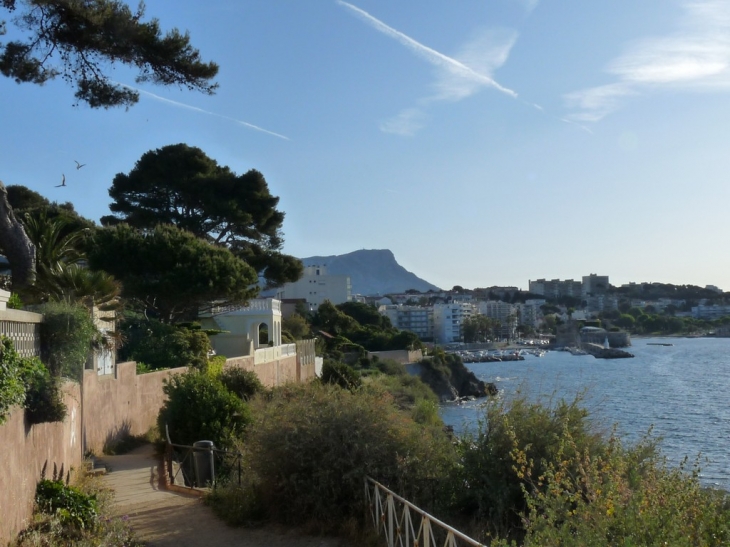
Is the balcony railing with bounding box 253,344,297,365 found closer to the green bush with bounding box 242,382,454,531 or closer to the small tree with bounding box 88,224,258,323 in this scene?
the small tree with bounding box 88,224,258,323

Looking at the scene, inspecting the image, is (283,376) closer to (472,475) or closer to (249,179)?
(249,179)

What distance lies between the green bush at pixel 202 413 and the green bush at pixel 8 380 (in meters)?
8.73

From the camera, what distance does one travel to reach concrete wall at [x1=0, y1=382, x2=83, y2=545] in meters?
8.05

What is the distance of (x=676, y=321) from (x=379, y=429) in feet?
595

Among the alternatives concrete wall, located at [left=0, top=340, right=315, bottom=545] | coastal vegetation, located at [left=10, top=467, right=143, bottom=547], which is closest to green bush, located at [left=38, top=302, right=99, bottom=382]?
concrete wall, located at [left=0, top=340, right=315, bottom=545]

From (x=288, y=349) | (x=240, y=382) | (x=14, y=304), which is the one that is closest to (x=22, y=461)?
(x=14, y=304)

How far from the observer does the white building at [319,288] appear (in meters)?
133

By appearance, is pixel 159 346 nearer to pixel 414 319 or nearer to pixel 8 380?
pixel 8 380

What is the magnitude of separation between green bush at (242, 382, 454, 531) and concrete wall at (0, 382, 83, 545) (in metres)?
2.83

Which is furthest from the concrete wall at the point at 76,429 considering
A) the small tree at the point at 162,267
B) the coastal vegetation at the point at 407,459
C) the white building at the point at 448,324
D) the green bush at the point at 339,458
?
the white building at the point at 448,324

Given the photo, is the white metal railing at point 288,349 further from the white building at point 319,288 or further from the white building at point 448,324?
the white building at point 448,324

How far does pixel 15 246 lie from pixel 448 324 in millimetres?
155344

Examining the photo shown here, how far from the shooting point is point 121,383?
60.5ft

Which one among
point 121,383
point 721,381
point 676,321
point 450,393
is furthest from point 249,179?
point 676,321
